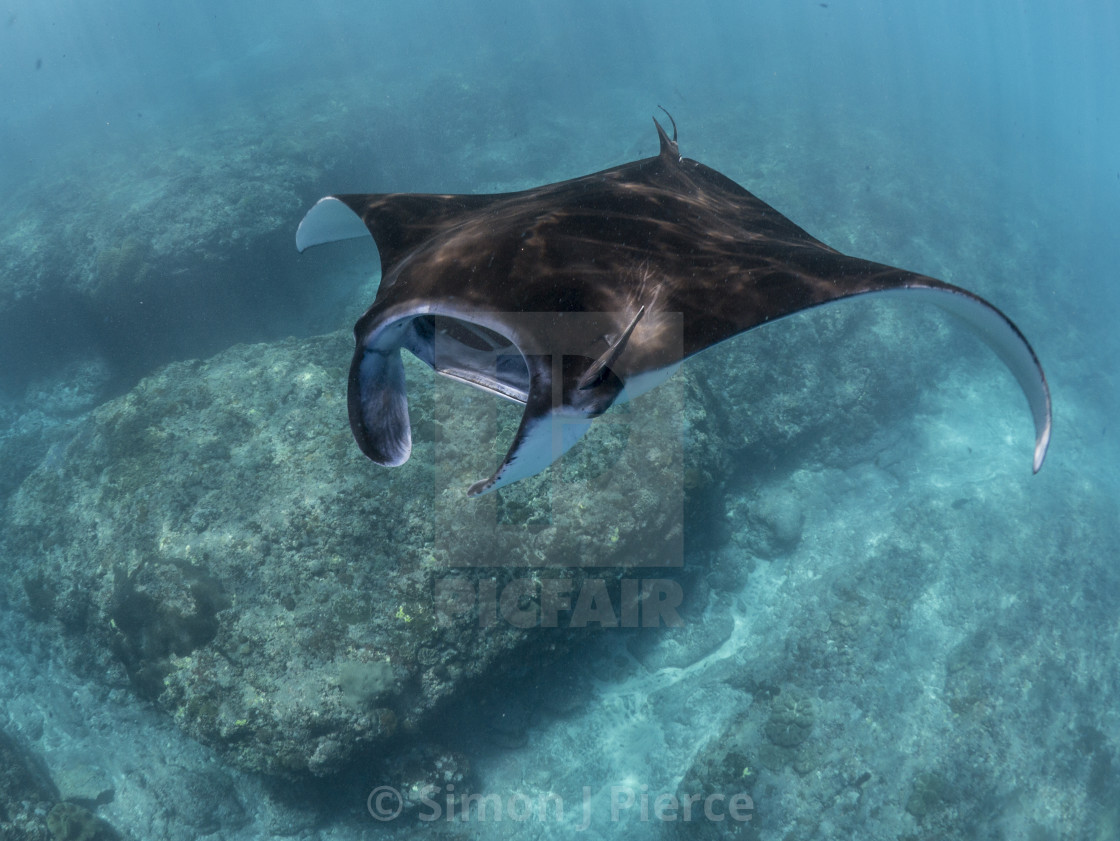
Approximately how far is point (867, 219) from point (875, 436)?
7.64 m

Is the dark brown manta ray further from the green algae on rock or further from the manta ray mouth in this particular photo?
the green algae on rock

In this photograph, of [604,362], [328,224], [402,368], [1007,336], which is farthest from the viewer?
[328,224]

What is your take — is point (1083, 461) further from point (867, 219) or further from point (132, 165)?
point (132, 165)

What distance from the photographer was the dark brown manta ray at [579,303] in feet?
6.23

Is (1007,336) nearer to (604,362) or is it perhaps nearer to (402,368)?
(604,362)

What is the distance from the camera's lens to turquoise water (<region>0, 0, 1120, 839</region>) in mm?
5711

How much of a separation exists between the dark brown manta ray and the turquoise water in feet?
10.8

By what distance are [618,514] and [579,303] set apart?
4.11m

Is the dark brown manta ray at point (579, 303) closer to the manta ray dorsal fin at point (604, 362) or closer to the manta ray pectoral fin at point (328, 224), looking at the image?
the manta ray dorsal fin at point (604, 362)

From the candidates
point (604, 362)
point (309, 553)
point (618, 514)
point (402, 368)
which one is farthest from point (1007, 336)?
point (309, 553)

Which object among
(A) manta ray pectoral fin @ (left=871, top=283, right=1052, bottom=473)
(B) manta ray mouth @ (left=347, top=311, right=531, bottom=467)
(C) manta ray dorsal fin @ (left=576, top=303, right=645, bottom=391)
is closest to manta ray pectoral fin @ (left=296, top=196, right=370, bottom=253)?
(B) manta ray mouth @ (left=347, top=311, right=531, bottom=467)

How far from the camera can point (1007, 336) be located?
207 cm

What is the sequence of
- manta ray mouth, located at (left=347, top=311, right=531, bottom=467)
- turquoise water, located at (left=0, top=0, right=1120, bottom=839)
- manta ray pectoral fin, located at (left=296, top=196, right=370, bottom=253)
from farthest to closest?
turquoise water, located at (left=0, top=0, right=1120, bottom=839)
manta ray pectoral fin, located at (left=296, top=196, right=370, bottom=253)
manta ray mouth, located at (left=347, top=311, right=531, bottom=467)

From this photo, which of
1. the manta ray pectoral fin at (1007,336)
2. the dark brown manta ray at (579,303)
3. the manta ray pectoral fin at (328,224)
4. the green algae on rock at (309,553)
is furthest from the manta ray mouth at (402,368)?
the green algae on rock at (309,553)
